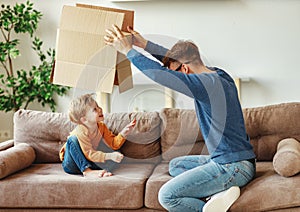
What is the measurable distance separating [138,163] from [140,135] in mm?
171

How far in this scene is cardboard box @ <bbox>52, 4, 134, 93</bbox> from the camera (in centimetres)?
226

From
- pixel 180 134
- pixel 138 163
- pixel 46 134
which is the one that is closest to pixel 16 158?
pixel 46 134

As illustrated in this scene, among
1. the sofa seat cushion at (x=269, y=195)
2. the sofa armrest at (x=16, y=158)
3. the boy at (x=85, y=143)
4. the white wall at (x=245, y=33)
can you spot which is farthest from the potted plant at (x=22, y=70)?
the sofa seat cushion at (x=269, y=195)

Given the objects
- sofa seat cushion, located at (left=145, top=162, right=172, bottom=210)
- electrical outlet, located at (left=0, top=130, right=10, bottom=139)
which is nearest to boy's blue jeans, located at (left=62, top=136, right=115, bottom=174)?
sofa seat cushion, located at (left=145, top=162, right=172, bottom=210)

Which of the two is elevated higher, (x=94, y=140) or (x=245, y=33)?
(x=245, y=33)

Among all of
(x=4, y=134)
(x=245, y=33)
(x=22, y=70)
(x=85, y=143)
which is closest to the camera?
(x=85, y=143)

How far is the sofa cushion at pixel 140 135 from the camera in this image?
298cm

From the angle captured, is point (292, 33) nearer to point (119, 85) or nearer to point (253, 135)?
point (253, 135)

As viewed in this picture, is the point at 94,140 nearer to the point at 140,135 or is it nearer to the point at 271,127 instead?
the point at 140,135

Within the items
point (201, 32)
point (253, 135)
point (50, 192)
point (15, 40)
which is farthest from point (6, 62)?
point (253, 135)

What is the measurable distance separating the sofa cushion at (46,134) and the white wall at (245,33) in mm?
1150

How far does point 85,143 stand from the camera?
2.76 metres

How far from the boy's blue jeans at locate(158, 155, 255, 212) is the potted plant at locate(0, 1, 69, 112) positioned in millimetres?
1798

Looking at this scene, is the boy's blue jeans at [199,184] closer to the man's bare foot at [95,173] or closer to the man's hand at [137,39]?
the man's bare foot at [95,173]
